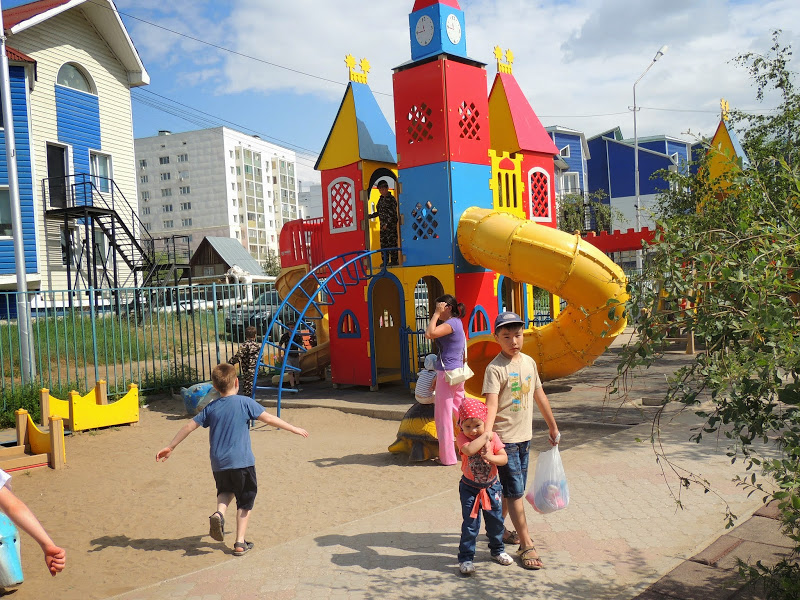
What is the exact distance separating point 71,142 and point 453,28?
626 inches

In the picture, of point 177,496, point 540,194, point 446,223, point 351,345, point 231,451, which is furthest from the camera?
point 540,194

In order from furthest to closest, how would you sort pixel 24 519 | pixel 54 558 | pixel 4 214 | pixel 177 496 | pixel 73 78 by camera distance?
pixel 73 78 → pixel 4 214 → pixel 177 496 → pixel 54 558 → pixel 24 519

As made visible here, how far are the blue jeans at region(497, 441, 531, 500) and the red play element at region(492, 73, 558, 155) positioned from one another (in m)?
10.4

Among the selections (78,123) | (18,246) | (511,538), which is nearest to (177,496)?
(511,538)

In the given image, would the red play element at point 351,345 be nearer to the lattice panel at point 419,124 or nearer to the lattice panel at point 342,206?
the lattice panel at point 342,206

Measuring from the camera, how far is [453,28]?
11.4 m

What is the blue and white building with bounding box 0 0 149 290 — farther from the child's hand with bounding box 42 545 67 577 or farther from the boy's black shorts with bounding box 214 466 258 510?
the child's hand with bounding box 42 545 67 577

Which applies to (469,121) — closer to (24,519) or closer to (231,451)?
(231,451)

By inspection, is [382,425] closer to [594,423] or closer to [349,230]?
[594,423]

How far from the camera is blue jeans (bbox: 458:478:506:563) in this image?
433 centimetres

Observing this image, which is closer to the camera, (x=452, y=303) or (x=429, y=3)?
(x=452, y=303)

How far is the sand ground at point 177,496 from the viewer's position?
5.06m

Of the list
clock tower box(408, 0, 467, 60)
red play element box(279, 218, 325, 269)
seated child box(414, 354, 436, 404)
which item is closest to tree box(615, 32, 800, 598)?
seated child box(414, 354, 436, 404)

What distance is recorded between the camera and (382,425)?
33.0ft
